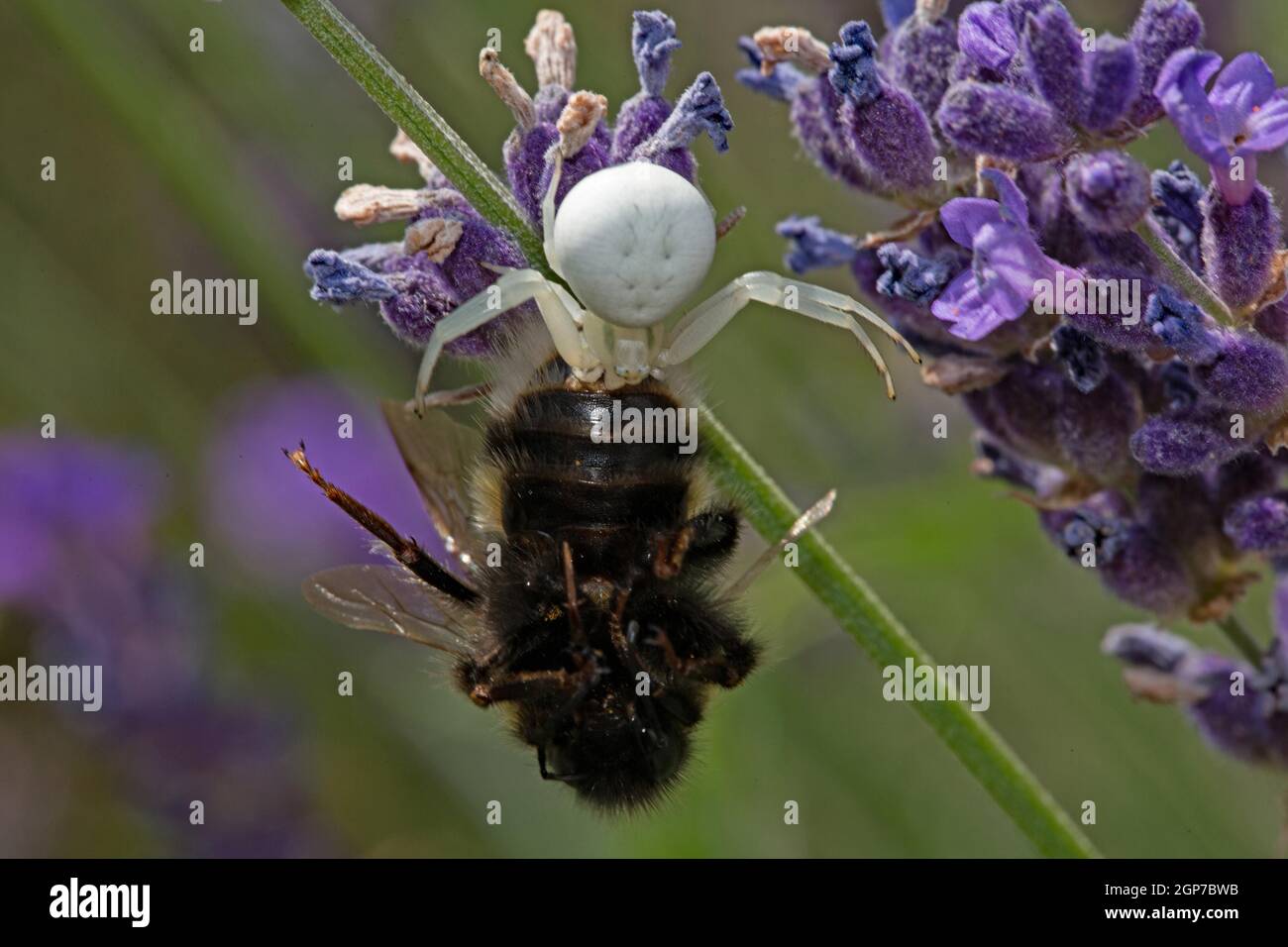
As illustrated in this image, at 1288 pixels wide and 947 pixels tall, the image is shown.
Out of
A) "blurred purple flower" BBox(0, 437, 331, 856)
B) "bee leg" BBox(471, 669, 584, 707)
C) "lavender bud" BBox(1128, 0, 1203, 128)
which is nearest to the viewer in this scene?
"bee leg" BBox(471, 669, 584, 707)

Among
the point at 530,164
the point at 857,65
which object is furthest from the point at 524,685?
the point at 857,65

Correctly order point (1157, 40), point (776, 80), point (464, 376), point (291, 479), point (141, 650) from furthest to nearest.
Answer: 1. point (291, 479)
2. point (464, 376)
3. point (141, 650)
4. point (776, 80)
5. point (1157, 40)

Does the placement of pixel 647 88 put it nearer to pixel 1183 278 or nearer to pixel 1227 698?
pixel 1183 278

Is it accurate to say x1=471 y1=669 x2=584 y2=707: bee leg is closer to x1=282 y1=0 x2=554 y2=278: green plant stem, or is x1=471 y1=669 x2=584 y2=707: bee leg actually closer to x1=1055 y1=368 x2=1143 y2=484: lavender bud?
x1=282 y1=0 x2=554 y2=278: green plant stem

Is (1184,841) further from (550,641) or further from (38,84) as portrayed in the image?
(38,84)

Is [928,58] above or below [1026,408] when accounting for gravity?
above

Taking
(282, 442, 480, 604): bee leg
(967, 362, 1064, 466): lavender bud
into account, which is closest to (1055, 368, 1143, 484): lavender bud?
(967, 362, 1064, 466): lavender bud

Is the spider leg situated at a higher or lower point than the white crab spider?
higher
